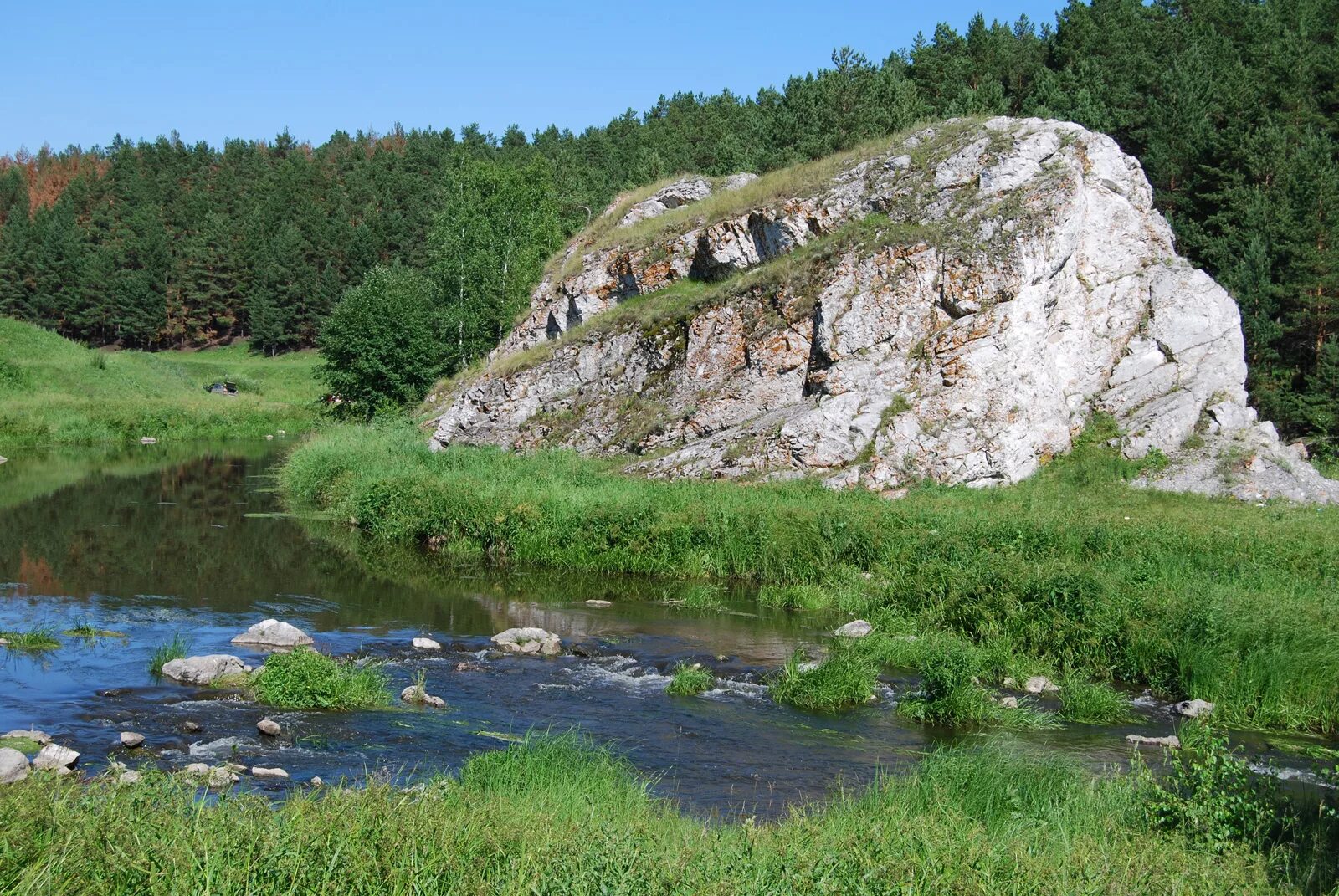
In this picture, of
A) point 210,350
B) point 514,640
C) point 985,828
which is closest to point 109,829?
point 985,828

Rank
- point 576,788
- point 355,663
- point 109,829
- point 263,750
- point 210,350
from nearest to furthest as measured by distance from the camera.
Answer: point 109,829 < point 576,788 < point 263,750 < point 355,663 < point 210,350

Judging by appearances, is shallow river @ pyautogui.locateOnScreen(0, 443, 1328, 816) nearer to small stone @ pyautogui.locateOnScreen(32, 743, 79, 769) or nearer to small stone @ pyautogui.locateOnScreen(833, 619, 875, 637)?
small stone @ pyautogui.locateOnScreen(32, 743, 79, 769)

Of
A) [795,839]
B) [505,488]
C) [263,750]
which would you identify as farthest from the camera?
[505,488]

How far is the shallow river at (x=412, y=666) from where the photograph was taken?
1317 centimetres

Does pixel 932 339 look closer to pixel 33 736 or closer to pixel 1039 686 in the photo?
pixel 1039 686

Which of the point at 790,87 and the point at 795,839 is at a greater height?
the point at 790,87

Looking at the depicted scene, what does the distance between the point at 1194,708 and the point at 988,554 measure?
19.1 ft

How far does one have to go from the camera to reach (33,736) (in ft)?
42.1

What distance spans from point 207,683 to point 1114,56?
60.6 meters

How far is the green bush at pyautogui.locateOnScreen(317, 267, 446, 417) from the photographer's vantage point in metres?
56.0

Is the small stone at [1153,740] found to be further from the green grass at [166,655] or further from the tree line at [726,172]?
the tree line at [726,172]

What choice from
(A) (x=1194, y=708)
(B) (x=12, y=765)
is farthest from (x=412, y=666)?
(A) (x=1194, y=708)

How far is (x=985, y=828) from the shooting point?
9.93 metres

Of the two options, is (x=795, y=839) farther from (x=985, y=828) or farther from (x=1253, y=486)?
(x=1253, y=486)
